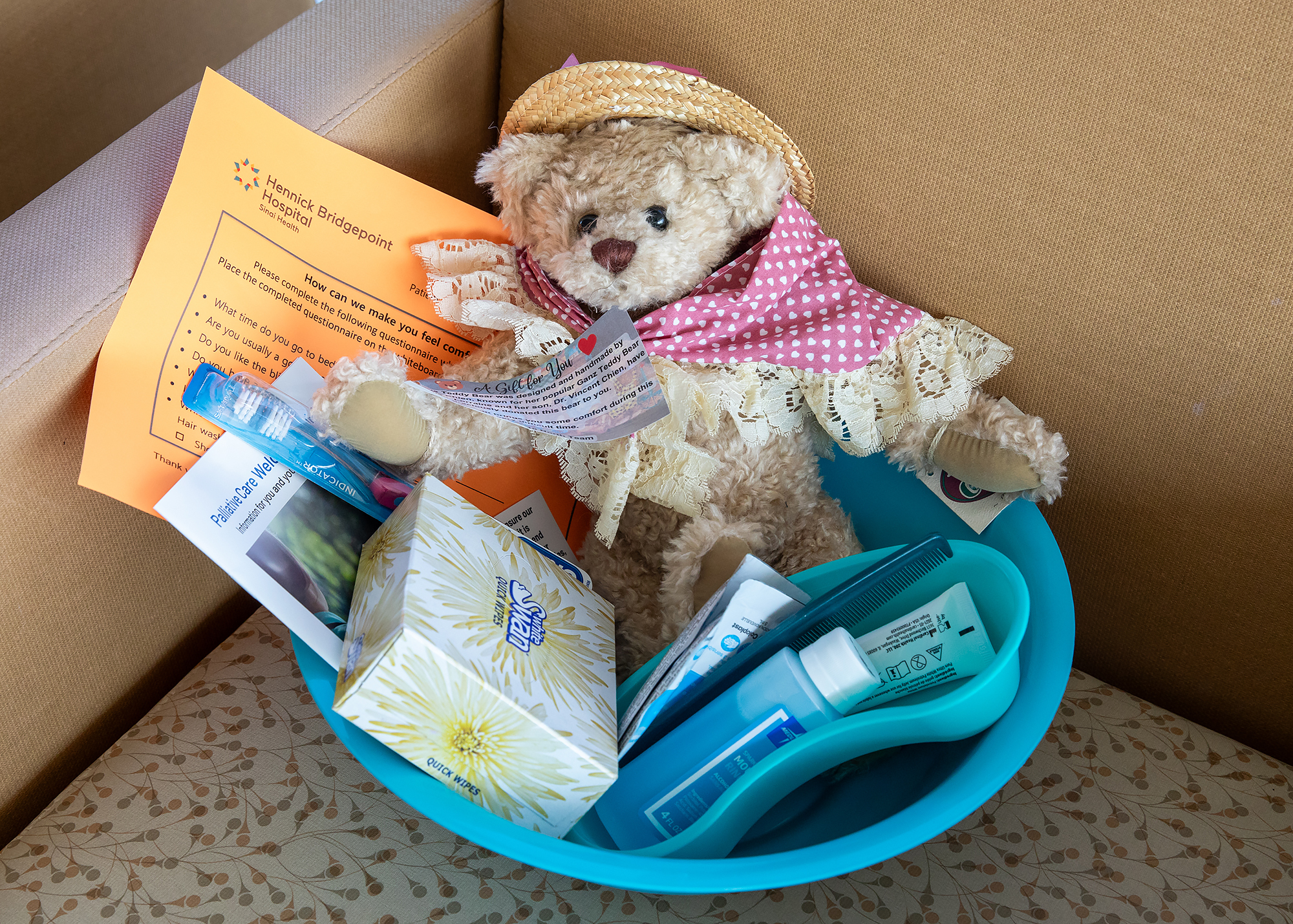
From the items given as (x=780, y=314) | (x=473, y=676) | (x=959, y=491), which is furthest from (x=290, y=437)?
(x=959, y=491)

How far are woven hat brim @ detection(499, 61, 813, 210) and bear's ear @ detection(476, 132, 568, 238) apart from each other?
17 mm

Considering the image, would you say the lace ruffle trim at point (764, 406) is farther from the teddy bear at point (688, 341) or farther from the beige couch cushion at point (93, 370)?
the beige couch cushion at point (93, 370)

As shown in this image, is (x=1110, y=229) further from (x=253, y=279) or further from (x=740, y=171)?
(x=253, y=279)

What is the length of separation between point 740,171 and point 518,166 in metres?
0.16

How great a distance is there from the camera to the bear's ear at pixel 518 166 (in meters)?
0.59

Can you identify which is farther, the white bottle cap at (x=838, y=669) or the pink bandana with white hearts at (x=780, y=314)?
the pink bandana with white hearts at (x=780, y=314)

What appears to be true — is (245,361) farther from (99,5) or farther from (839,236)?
(99,5)

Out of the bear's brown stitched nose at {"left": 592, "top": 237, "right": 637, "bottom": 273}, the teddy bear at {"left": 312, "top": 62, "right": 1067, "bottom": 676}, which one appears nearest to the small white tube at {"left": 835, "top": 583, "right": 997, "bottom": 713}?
the teddy bear at {"left": 312, "top": 62, "right": 1067, "bottom": 676}

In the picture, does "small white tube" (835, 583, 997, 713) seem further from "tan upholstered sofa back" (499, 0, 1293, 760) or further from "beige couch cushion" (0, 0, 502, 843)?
"beige couch cushion" (0, 0, 502, 843)

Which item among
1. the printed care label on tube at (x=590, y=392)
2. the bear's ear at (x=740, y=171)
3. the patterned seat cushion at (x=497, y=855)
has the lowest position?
the patterned seat cushion at (x=497, y=855)

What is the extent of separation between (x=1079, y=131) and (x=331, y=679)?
1.89 feet

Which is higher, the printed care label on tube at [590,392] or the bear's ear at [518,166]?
the bear's ear at [518,166]

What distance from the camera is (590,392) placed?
52 cm

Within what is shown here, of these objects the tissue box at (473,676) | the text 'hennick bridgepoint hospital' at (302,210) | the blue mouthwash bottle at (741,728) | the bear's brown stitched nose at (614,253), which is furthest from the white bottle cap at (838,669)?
the text 'hennick bridgepoint hospital' at (302,210)
